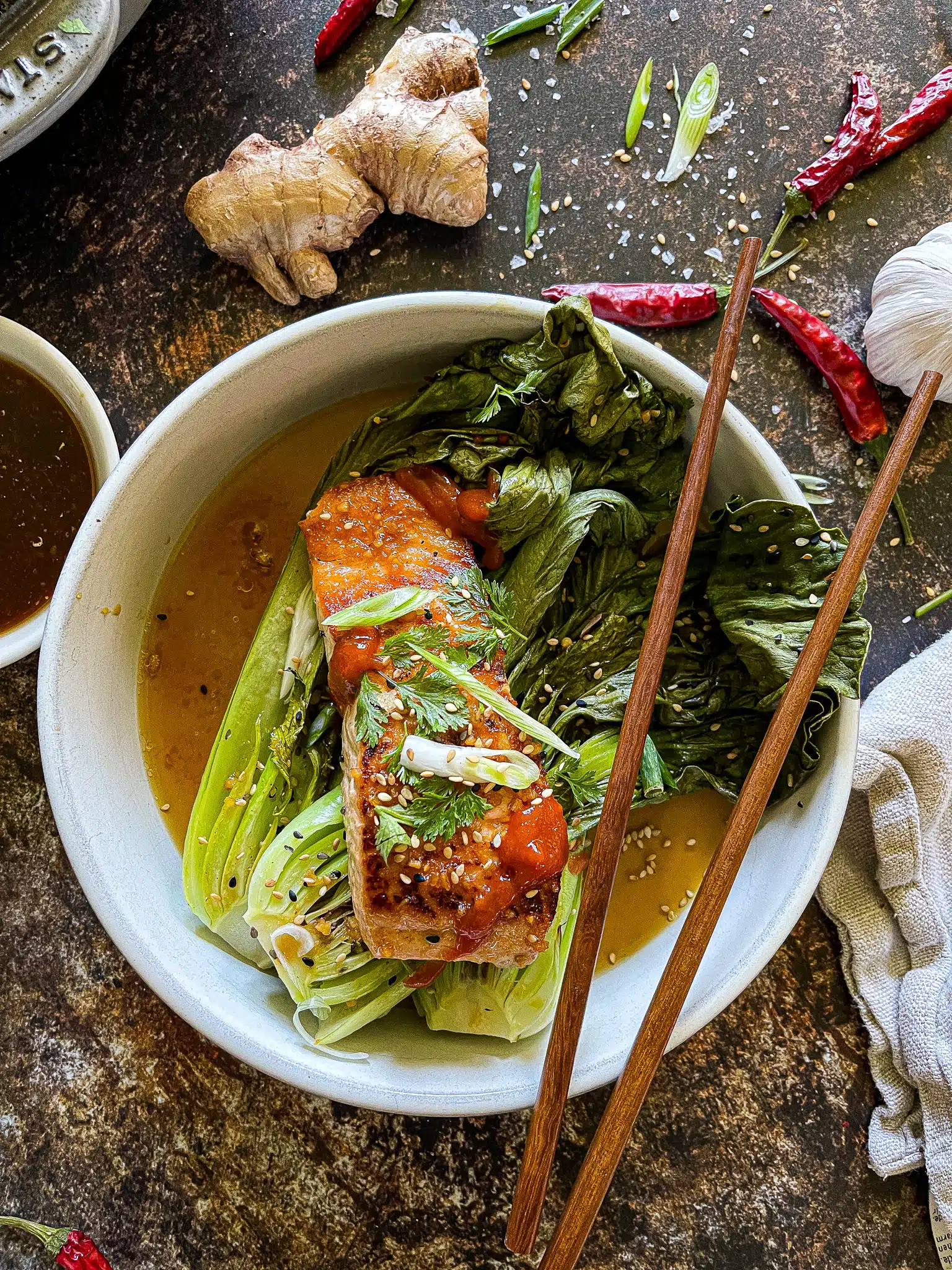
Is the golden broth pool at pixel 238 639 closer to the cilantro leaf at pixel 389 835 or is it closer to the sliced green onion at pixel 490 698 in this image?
the sliced green onion at pixel 490 698

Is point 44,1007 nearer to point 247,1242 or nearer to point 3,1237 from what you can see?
point 3,1237

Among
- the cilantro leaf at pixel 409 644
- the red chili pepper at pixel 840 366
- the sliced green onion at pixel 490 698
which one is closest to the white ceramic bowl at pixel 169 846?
the red chili pepper at pixel 840 366

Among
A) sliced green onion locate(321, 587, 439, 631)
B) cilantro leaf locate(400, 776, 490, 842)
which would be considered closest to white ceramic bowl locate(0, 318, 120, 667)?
sliced green onion locate(321, 587, 439, 631)

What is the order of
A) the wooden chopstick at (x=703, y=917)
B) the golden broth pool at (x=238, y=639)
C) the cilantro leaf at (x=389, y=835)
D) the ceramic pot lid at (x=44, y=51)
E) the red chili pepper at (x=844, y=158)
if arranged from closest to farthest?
the wooden chopstick at (x=703, y=917) → the cilantro leaf at (x=389, y=835) → the ceramic pot lid at (x=44, y=51) → the golden broth pool at (x=238, y=639) → the red chili pepper at (x=844, y=158)

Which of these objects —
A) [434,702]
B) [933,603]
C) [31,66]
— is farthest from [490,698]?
[31,66]

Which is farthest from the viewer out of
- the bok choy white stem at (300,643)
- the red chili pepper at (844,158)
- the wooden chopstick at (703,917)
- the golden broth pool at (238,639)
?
the red chili pepper at (844,158)

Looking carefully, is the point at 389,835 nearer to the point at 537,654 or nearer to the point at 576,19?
the point at 537,654
